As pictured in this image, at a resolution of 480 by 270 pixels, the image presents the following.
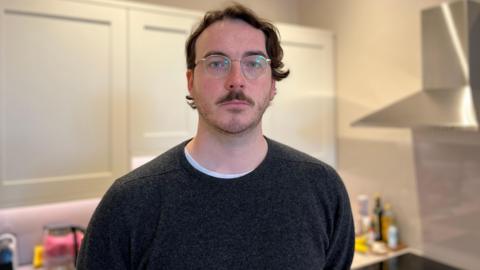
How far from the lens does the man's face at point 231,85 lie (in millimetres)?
899

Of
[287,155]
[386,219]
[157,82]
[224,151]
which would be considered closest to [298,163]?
[287,155]

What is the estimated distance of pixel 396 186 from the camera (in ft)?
7.11

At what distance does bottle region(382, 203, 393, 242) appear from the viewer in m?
2.17

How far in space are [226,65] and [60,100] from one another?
3.29 feet

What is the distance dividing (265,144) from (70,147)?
994 mm

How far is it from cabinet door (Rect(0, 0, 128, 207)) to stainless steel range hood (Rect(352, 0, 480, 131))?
1184mm

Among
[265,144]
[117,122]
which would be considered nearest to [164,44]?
[117,122]

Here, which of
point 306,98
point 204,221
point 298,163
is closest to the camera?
→ point 204,221

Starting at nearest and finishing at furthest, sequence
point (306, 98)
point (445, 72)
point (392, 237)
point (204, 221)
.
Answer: point (204, 221), point (445, 72), point (392, 237), point (306, 98)

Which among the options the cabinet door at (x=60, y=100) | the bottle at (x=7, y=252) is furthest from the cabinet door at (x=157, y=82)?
the bottle at (x=7, y=252)

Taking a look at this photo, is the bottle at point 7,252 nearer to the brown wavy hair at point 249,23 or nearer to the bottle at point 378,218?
the brown wavy hair at point 249,23

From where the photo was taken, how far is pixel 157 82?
1.82 metres

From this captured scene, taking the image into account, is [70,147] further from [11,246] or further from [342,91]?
[342,91]

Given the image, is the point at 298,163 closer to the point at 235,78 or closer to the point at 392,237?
the point at 235,78
